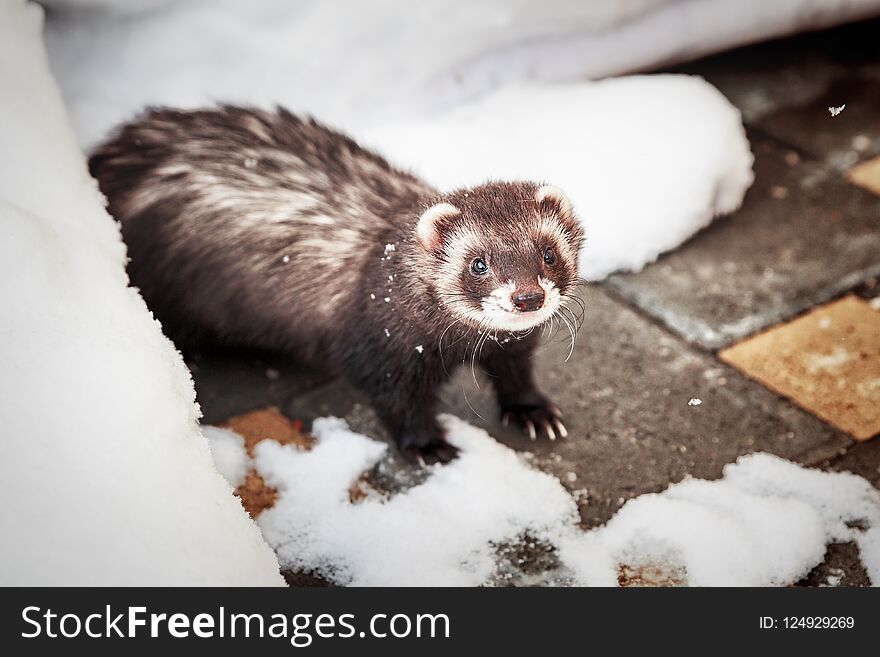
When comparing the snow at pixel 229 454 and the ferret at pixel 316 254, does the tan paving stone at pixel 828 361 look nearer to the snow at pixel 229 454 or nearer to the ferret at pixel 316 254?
the ferret at pixel 316 254

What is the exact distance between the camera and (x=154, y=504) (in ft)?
3.88

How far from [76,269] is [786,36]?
2.22m

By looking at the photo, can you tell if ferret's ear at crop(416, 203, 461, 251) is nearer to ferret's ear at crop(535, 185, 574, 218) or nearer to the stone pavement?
ferret's ear at crop(535, 185, 574, 218)

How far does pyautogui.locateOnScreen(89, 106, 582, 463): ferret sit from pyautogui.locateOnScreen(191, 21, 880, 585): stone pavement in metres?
0.08

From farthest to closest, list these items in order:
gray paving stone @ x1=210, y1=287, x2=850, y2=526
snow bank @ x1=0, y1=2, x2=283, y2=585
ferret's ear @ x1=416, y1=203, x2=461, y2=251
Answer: gray paving stone @ x1=210, y1=287, x2=850, y2=526, ferret's ear @ x1=416, y1=203, x2=461, y2=251, snow bank @ x1=0, y1=2, x2=283, y2=585

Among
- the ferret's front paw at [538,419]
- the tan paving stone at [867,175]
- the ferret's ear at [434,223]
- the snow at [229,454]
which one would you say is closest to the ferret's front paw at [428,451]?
the ferret's front paw at [538,419]

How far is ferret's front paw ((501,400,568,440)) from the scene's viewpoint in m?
1.86

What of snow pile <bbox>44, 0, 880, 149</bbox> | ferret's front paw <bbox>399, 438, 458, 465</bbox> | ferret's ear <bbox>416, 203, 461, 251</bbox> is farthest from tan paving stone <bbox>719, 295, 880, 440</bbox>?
ferret's ear <bbox>416, 203, 461, 251</bbox>

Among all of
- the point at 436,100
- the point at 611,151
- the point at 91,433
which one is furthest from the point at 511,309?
the point at 436,100

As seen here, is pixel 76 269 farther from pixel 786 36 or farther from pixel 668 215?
pixel 786 36

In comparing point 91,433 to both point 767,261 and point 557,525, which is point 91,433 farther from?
point 767,261

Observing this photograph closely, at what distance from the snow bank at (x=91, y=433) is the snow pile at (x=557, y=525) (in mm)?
318

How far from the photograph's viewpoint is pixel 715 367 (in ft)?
6.39

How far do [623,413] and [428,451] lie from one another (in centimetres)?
38
